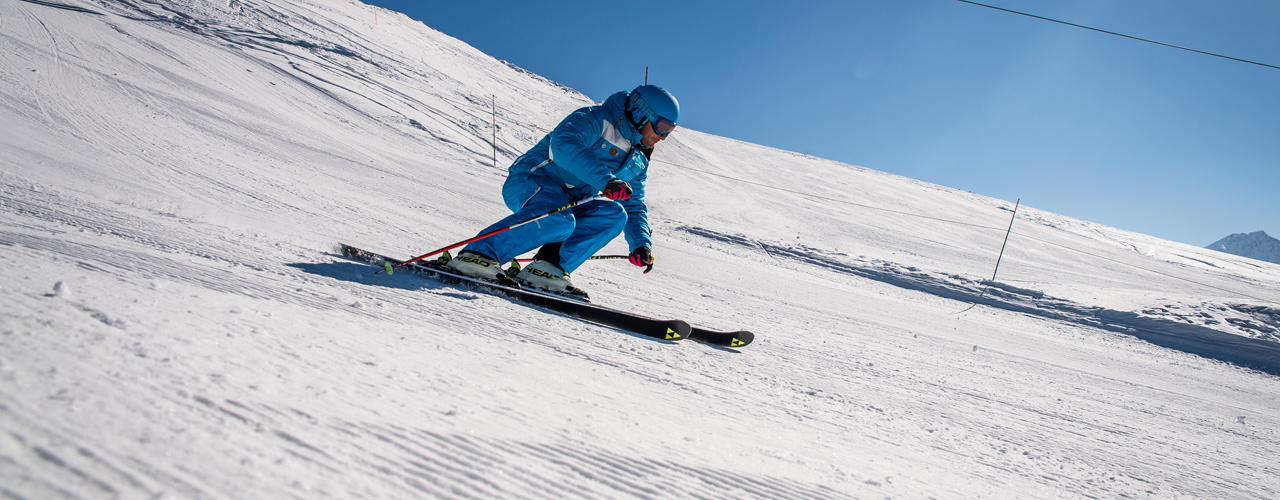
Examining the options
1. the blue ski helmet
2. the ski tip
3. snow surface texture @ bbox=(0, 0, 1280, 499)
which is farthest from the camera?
the blue ski helmet

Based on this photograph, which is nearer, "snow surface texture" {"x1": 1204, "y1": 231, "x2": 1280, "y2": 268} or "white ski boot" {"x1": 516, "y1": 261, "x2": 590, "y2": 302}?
"white ski boot" {"x1": 516, "y1": 261, "x2": 590, "y2": 302}

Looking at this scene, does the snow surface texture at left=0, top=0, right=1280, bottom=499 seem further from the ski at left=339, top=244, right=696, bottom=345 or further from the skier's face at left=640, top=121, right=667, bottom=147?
the skier's face at left=640, top=121, right=667, bottom=147

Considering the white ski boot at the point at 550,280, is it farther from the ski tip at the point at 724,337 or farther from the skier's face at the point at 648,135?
the skier's face at the point at 648,135

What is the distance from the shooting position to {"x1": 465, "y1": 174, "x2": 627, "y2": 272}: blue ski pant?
3008 mm

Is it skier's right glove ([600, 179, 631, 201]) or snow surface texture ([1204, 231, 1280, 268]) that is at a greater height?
snow surface texture ([1204, 231, 1280, 268])

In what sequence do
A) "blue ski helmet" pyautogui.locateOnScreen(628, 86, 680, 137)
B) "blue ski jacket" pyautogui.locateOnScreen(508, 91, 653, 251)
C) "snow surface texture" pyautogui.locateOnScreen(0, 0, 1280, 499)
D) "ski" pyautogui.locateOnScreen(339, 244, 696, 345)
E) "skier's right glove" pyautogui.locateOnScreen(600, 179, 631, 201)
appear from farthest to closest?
"blue ski helmet" pyautogui.locateOnScreen(628, 86, 680, 137) → "blue ski jacket" pyautogui.locateOnScreen(508, 91, 653, 251) → "skier's right glove" pyautogui.locateOnScreen(600, 179, 631, 201) → "ski" pyautogui.locateOnScreen(339, 244, 696, 345) → "snow surface texture" pyautogui.locateOnScreen(0, 0, 1280, 499)

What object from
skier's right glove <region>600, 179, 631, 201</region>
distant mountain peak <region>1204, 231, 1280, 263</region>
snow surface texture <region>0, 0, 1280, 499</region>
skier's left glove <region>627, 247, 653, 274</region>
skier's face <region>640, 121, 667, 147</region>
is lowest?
snow surface texture <region>0, 0, 1280, 499</region>

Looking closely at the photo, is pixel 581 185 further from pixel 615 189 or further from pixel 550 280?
pixel 550 280

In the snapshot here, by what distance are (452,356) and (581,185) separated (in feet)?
6.17

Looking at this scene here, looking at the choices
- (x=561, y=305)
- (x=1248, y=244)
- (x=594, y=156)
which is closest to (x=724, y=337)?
(x=561, y=305)

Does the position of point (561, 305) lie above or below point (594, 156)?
below

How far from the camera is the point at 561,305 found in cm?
269

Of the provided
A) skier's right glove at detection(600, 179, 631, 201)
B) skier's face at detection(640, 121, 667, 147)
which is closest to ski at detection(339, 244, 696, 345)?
skier's right glove at detection(600, 179, 631, 201)

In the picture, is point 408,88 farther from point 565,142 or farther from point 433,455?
point 433,455
